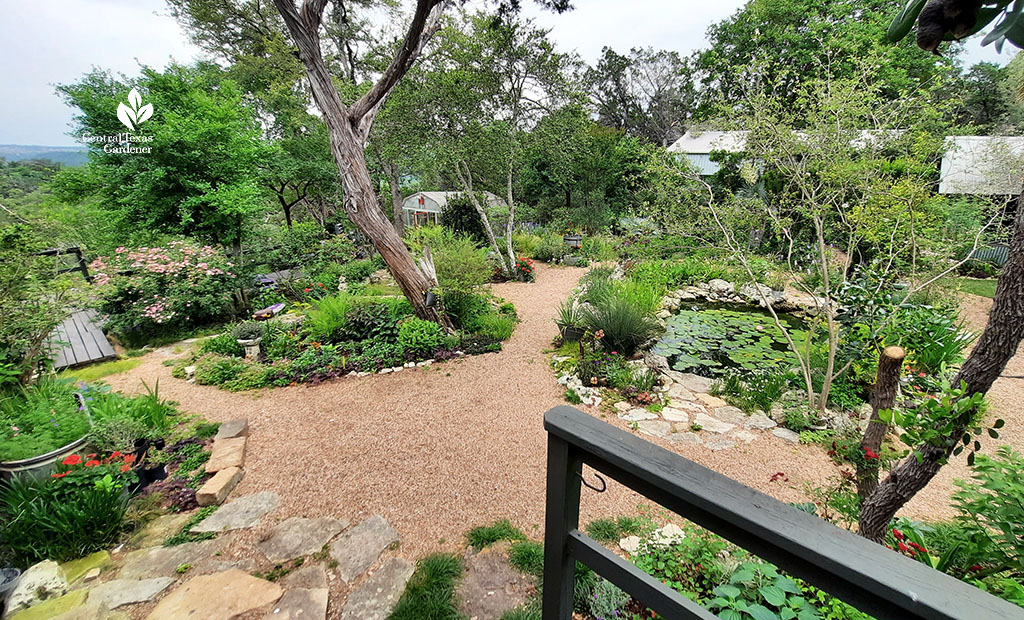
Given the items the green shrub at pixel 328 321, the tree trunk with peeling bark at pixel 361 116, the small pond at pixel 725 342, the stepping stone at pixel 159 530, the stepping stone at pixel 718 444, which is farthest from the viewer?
the green shrub at pixel 328 321

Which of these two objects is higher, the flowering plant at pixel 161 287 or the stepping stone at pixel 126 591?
the flowering plant at pixel 161 287

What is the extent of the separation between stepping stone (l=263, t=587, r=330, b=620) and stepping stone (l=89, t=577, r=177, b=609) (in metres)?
0.61

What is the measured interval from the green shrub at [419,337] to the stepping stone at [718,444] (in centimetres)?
322

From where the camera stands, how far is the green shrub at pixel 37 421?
2.22 metres

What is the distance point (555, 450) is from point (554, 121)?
27.3 ft

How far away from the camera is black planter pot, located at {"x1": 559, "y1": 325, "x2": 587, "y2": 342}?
484 cm

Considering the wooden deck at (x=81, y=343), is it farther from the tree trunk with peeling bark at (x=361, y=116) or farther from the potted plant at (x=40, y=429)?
the tree trunk with peeling bark at (x=361, y=116)

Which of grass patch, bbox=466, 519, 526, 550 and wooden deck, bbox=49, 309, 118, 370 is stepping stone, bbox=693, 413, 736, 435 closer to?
grass patch, bbox=466, 519, 526, 550

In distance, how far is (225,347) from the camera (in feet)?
15.8

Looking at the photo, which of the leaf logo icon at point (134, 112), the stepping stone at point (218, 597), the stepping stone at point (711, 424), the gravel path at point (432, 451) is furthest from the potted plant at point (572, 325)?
the leaf logo icon at point (134, 112)

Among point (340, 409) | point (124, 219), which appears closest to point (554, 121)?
point (340, 409)

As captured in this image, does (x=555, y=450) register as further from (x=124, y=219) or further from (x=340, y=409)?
(x=124, y=219)

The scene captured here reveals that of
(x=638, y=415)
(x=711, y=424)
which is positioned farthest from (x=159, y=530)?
(x=711, y=424)

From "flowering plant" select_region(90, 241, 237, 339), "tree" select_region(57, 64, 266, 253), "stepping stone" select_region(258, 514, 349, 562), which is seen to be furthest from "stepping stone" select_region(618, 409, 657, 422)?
"tree" select_region(57, 64, 266, 253)
